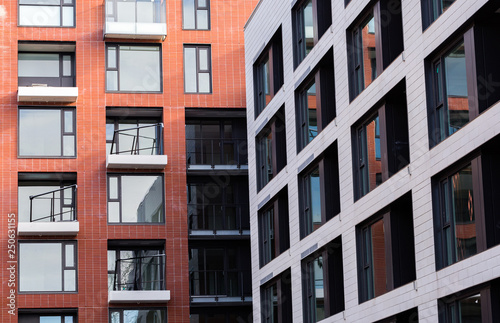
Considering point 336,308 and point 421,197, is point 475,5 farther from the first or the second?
point 336,308

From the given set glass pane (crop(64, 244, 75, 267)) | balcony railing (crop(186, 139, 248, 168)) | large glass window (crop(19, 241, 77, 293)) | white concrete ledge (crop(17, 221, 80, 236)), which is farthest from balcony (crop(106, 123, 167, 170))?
large glass window (crop(19, 241, 77, 293))

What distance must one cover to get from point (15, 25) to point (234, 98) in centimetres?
1055

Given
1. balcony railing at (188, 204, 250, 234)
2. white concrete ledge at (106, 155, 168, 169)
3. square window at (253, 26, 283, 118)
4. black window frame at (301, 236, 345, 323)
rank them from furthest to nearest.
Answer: balcony railing at (188, 204, 250, 234)
white concrete ledge at (106, 155, 168, 169)
square window at (253, 26, 283, 118)
black window frame at (301, 236, 345, 323)

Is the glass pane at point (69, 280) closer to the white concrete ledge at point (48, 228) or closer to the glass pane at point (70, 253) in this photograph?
the glass pane at point (70, 253)

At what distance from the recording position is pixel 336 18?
3381 cm

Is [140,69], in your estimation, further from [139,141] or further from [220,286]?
[220,286]

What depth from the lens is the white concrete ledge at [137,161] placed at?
155ft

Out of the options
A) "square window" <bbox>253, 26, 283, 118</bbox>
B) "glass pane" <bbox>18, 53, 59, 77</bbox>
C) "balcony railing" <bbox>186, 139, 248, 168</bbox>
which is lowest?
"balcony railing" <bbox>186, 139, 248, 168</bbox>

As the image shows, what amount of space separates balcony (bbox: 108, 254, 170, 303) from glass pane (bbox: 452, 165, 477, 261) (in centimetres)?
2323

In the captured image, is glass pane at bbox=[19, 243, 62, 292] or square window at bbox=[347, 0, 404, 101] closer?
square window at bbox=[347, 0, 404, 101]

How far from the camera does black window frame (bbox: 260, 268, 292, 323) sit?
127ft

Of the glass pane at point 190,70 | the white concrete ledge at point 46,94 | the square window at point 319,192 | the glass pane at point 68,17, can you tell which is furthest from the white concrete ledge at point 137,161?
the square window at point 319,192

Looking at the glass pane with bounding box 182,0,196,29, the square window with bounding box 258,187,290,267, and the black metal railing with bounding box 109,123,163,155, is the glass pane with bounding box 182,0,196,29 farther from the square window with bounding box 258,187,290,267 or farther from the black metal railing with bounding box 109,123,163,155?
the square window with bounding box 258,187,290,267

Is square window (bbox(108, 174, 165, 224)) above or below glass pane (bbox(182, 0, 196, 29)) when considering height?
below
